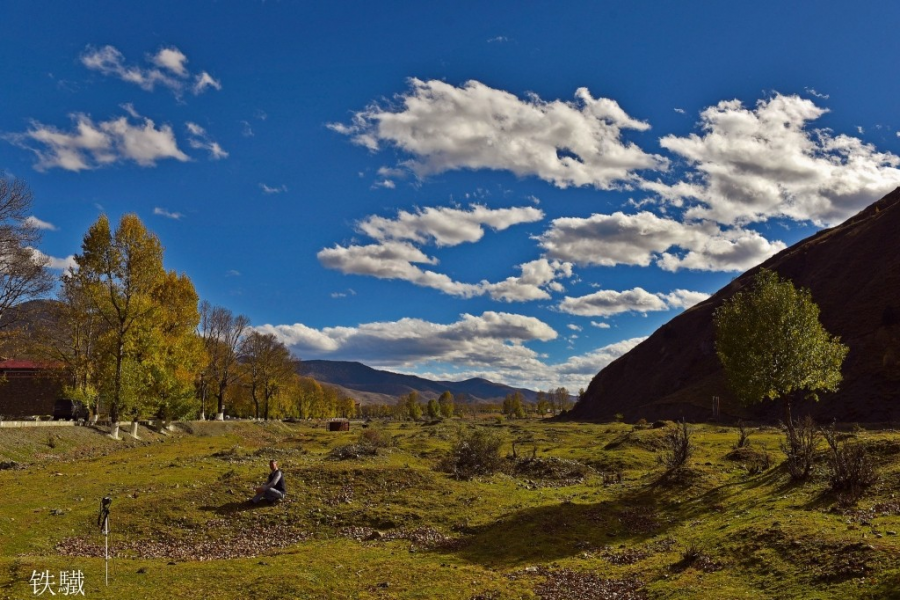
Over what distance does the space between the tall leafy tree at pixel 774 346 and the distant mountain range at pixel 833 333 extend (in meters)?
61.4

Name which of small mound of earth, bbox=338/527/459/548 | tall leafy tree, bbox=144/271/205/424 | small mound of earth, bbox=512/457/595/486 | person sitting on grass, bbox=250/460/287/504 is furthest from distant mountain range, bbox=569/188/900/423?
tall leafy tree, bbox=144/271/205/424

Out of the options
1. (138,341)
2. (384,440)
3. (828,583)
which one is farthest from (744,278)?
(828,583)

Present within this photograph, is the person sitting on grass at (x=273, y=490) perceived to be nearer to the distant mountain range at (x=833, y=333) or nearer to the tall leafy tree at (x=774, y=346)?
the tall leafy tree at (x=774, y=346)

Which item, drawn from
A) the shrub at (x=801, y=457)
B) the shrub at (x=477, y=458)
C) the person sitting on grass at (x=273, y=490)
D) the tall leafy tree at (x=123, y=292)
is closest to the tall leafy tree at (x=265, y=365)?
the tall leafy tree at (x=123, y=292)

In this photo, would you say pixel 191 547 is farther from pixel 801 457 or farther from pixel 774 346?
pixel 774 346

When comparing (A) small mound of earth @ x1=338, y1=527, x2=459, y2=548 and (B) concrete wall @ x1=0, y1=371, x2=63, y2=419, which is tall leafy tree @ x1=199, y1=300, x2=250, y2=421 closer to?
(B) concrete wall @ x1=0, y1=371, x2=63, y2=419

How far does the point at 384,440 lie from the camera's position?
198 ft

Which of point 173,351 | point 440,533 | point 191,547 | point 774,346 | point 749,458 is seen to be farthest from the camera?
point 173,351

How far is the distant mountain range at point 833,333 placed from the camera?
97.1 meters

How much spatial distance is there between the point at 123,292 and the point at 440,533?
44203mm

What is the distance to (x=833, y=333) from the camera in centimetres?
11700

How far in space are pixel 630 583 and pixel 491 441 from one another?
25.2m

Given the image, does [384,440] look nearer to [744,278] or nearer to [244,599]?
[244,599]

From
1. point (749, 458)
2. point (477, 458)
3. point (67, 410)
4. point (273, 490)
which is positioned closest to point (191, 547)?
point (273, 490)
